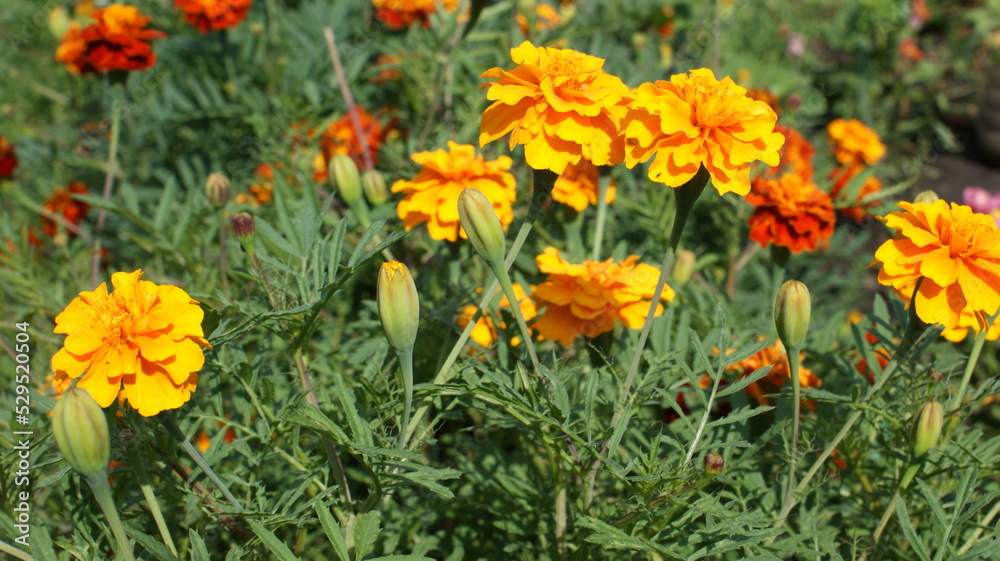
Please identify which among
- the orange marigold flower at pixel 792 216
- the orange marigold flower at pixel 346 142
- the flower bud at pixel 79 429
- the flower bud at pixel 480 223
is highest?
the flower bud at pixel 480 223

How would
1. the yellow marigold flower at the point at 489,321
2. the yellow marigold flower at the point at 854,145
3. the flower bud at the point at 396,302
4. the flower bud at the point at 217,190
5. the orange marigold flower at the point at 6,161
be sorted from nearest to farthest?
the flower bud at the point at 396,302
the yellow marigold flower at the point at 489,321
the flower bud at the point at 217,190
the orange marigold flower at the point at 6,161
the yellow marigold flower at the point at 854,145

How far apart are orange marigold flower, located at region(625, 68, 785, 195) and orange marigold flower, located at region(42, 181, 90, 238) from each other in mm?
1499

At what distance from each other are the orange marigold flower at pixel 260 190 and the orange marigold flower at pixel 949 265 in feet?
4.06

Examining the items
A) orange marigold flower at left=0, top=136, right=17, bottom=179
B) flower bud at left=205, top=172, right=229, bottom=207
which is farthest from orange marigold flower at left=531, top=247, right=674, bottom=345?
orange marigold flower at left=0, top=136, right=17, bottom=179

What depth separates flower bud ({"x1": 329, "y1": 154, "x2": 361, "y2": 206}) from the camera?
42.9 inches

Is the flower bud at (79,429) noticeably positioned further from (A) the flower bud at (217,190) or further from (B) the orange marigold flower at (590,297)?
(A) the flower bud at (217,190)

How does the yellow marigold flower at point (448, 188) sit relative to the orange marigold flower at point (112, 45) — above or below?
below

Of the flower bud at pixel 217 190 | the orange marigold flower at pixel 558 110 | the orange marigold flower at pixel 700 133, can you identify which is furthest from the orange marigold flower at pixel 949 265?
the flower bud at pixel 217 190

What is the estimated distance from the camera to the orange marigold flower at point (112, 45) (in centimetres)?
142

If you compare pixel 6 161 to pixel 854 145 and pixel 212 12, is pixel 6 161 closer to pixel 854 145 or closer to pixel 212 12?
pixel 212 12

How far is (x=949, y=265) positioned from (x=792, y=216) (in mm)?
439

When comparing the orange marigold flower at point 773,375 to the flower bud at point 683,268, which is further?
the flower bud at point 683,268

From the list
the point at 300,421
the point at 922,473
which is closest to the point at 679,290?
the point at 922,473

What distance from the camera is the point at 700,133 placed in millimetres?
720
